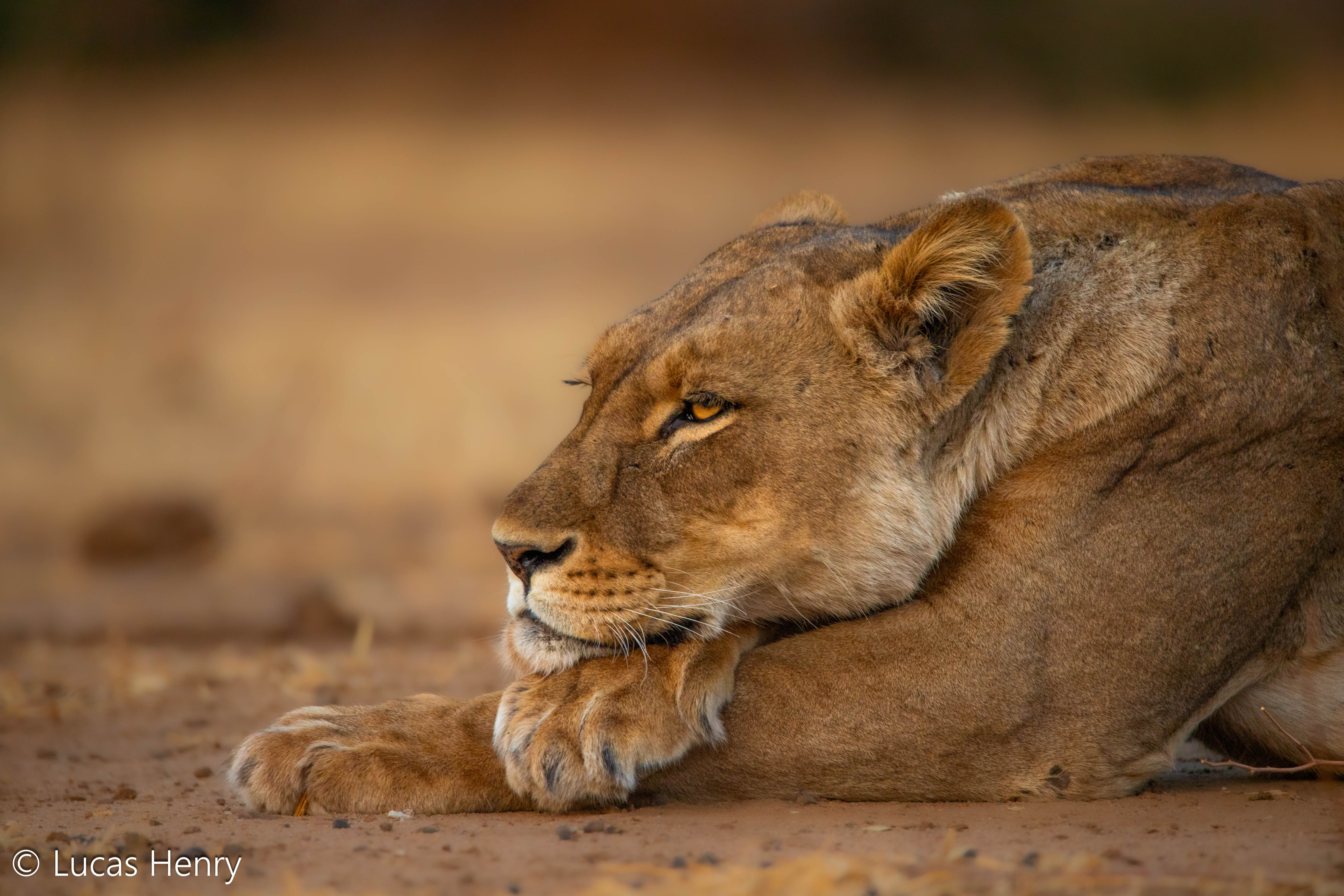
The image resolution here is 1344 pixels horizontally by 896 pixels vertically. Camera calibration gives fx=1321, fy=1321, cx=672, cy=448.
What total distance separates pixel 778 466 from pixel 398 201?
50.7ft

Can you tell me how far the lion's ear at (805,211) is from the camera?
15.5 ft

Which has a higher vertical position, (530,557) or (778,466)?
(778,466)

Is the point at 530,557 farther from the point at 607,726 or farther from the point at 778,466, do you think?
the point at 778,466

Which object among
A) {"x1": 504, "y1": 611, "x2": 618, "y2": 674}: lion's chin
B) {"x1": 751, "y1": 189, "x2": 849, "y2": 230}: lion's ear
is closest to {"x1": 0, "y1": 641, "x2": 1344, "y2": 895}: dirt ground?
{"x1": 504, "y1": 611, "x2": 618, "y2": 674}: lion's chin

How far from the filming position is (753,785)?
3.35 metres

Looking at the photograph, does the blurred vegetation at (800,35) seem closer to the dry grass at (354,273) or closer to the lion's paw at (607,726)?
the dry grass at (354,273)

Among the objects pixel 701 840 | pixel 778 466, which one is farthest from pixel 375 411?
pixel 701 840

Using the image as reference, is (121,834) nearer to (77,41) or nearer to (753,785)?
(753,785)

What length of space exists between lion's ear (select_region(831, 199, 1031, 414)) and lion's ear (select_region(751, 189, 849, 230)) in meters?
1.11

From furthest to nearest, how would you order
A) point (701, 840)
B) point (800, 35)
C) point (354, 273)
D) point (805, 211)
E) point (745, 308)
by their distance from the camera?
1. point (800, 35)
2. point (354, 273)
3. point (805, 211)
4. point (745, 308)
5. point (701, 840)

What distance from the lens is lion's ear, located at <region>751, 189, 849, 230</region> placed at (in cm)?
472

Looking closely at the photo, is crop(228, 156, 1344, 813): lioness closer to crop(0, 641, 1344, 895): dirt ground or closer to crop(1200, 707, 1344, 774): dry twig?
crop(1200, 707, 1344, 774): dry twig

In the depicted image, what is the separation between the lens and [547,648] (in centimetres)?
344

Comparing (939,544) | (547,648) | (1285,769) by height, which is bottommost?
(1285,769)
